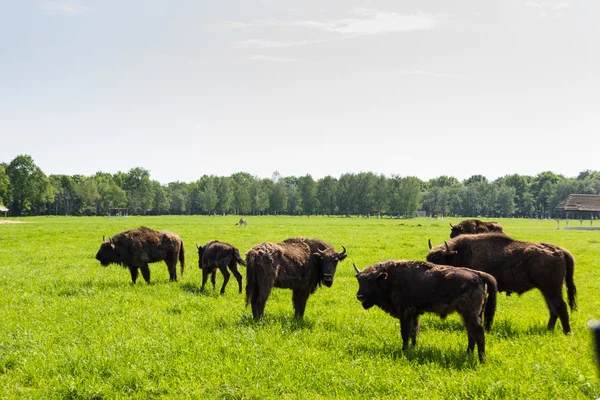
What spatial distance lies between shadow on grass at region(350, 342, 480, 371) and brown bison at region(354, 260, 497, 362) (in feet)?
0.64

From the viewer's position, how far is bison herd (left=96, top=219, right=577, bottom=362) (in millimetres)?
8273

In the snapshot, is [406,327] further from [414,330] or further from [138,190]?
[138,190]

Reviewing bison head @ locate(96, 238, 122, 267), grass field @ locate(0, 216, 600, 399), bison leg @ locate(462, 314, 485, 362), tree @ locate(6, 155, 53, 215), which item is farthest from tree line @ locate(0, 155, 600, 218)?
bison leg @ locate(462, 314, 485, 362)

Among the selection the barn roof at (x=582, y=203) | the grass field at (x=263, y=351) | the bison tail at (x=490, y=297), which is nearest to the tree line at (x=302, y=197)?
the barn roof at (x=582, y=203)

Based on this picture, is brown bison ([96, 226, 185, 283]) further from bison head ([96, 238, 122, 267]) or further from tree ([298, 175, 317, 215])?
tree ([298, 175, 317, 215])

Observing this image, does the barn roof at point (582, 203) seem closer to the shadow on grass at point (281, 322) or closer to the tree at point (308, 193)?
the tree at point (308, 193)

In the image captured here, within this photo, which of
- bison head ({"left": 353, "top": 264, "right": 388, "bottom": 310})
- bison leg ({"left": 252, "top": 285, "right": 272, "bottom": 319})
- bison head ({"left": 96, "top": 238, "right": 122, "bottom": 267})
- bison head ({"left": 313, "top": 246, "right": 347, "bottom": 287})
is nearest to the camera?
bison head ({"left": 353, "top": 264, "right": 388, "bottom": 310})

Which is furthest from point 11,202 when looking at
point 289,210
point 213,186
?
point 289,210

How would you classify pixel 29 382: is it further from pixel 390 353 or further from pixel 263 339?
pixel 390 353

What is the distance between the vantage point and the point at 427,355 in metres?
8.34

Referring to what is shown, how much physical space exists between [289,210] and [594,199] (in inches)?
3898

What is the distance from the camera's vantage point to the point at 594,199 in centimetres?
8531

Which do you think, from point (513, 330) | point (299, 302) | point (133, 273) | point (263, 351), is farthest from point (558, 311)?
point (133, 273)

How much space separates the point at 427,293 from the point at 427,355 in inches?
45.4
